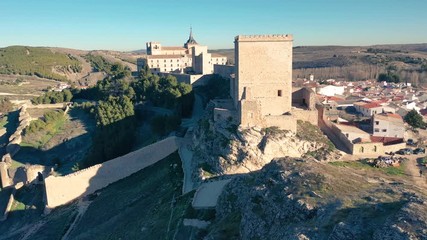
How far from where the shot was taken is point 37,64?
101625 mm

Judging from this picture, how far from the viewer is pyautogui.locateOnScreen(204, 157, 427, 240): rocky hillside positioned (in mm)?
10352

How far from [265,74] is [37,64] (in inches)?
3605

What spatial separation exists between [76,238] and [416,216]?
2020cm

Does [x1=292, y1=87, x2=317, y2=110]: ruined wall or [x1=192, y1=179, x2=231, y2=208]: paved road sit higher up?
[x1=292, y1=87, x2=317, y2=110]: ruined wall

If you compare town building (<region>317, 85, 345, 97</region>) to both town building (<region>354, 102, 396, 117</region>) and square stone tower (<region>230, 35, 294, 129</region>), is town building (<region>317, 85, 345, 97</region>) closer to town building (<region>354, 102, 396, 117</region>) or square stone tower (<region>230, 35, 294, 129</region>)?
town building (<region>354, 102, 396, 117</region>)

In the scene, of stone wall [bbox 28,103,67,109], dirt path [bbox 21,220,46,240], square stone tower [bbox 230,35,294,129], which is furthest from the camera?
stone wall [bbox 28,103,67,109]

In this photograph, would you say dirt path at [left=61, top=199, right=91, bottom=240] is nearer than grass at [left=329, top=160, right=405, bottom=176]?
No

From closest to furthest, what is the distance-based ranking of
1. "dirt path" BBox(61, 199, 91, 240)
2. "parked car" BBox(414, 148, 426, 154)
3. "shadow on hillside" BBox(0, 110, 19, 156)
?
"dirt path" BBox(61, 199, 91, 240)
"parked car" BBox(414, 148, 426, 154)
"shadow on hillside" BBox(0, 110, 19, 156)

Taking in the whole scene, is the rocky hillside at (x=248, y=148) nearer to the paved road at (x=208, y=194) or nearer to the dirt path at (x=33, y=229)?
the paved road at (x=208, y=194)

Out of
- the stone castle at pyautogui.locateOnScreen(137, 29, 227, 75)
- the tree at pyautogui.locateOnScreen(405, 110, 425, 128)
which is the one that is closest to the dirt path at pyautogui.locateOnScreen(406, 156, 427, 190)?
the tree at pyautogui.locateOnScreen(405, 110, 425, 128)

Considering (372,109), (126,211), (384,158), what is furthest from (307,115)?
(372,109)

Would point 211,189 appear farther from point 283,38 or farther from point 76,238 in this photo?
point 283,38

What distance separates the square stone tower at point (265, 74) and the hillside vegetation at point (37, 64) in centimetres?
7810

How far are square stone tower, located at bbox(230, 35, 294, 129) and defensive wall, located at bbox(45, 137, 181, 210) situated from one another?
27.9 feet
